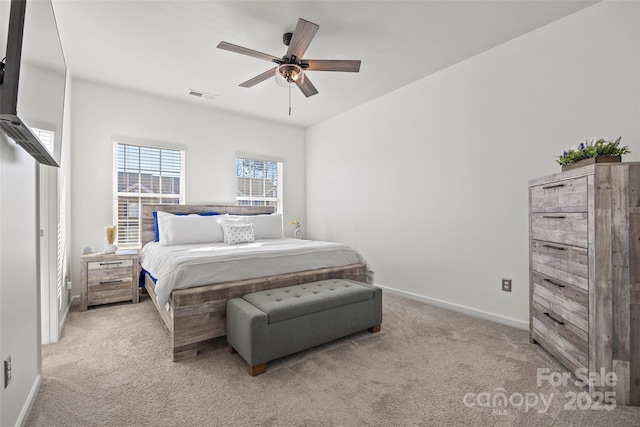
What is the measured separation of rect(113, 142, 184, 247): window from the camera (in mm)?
3947

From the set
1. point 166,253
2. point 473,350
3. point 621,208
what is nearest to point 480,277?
point 473,350

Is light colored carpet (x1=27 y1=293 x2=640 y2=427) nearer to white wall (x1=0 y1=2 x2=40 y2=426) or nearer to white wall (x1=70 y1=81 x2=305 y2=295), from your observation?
white wall (x1=0 y1=2 x2=40 y2=426)

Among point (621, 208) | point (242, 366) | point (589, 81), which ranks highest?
point (589, 81)

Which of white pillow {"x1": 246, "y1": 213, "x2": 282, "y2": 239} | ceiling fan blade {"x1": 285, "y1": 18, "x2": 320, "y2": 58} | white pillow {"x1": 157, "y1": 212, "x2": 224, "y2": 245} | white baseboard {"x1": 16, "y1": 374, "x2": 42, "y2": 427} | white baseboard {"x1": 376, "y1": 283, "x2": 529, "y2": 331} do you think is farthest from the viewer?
white pillow {"x1": 246, "y1": 213, "x2": 282, "y2": 239}

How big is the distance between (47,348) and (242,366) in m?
1.65

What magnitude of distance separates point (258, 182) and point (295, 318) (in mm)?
3427

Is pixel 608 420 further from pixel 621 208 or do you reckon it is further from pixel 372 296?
pixel 372 296

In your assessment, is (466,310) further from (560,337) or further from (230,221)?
(230,221)

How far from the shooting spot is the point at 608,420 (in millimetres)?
1550

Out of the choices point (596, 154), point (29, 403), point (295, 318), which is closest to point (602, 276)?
point (596, 154)

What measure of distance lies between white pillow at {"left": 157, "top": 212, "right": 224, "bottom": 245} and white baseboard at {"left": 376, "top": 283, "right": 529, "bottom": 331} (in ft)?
8.04

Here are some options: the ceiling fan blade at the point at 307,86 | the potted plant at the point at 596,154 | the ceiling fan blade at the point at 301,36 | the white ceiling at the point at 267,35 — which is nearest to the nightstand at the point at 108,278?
the white ceiling at the point at 267,35

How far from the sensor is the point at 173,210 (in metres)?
4.16

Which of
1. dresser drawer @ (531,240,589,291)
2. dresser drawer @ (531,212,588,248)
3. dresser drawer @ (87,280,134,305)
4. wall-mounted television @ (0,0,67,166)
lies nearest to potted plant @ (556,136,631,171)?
dresser drawer @ (531,212,588,248)
